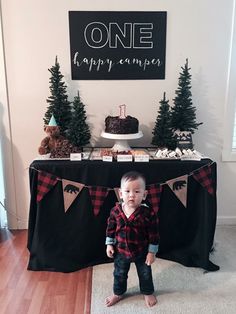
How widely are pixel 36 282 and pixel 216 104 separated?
79.1 inches

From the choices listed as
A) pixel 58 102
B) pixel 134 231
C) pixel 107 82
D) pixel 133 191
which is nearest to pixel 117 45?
pixel 107 82

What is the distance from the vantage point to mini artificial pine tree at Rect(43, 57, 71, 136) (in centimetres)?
225

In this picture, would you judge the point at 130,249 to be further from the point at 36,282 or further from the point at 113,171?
the point at 36,282

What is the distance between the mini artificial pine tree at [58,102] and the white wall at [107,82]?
0.43ft

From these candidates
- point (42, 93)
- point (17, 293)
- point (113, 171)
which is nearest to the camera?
point (17, 293)

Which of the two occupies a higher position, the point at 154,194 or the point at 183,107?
the point at 183,107

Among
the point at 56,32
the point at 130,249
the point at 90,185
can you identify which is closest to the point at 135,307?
the point at 130,249

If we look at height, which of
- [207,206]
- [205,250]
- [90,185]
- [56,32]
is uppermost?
[56,32]

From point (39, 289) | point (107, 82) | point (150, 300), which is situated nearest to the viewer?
point (150, 300)

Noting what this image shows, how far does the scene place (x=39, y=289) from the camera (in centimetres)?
186

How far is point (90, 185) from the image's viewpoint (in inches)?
77.8

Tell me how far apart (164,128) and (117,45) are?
0.79 m

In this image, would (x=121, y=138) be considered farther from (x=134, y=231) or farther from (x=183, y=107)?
(x=134, y=231)

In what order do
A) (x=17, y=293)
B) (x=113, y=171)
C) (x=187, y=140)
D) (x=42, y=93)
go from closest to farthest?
(x=17, y=293) < (x=113, y=171) < (x=187, y=140) < (x=42, y=93)
